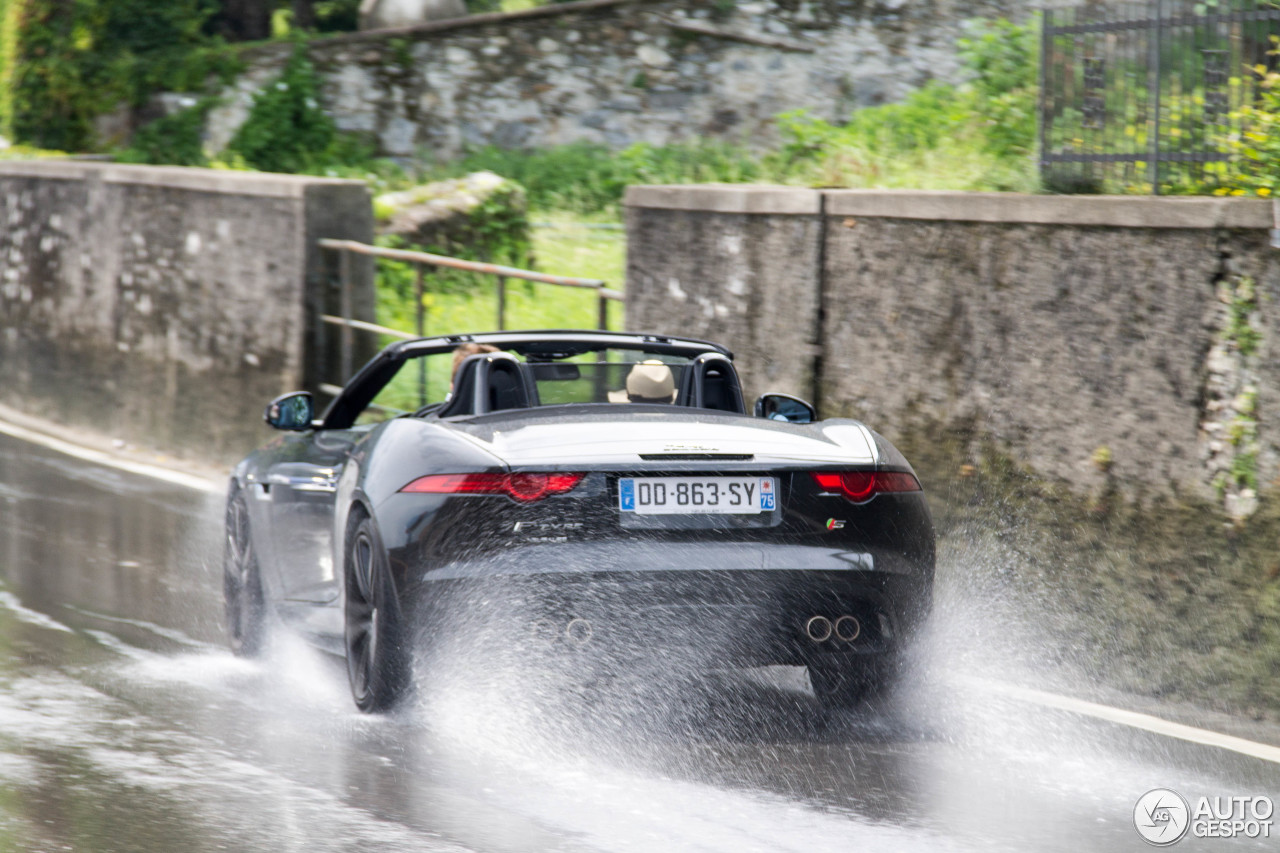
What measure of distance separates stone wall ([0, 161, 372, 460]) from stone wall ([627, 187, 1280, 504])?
4.15 meters

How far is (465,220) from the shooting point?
17.7 meters

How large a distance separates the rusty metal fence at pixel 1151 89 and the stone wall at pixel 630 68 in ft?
42.2

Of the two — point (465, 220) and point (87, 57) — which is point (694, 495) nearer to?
point (465, 220)

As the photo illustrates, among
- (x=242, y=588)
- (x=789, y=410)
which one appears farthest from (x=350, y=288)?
(x=789, y=410)

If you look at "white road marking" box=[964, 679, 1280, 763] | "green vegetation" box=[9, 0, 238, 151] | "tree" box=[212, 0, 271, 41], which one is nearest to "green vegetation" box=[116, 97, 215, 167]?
"green vegetation" box=[9, 0, 238, 151]

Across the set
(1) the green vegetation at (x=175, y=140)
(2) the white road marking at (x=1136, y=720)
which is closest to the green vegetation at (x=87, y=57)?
(1) the green vegetation at (x=175, y=140)

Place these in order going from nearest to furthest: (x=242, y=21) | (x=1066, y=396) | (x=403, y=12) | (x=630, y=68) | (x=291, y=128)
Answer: (x=1066, y=396) → (x=630, y=68) → (x=291, y=128) → (x=403, y=12) → (x=242, y=21)

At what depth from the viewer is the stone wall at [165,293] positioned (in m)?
14.0

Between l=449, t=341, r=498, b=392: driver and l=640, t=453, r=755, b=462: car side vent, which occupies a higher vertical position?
l=449, t=341, r=498, b=392: driver

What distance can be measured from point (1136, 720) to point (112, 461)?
10.5 metres

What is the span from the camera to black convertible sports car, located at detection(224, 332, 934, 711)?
546 centimetres

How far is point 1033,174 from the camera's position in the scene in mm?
9227

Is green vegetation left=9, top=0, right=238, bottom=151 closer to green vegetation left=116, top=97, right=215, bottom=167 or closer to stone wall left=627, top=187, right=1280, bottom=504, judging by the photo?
green vegetation left=116, top=97, right=215, bottom=167

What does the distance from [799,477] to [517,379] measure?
1.14m
